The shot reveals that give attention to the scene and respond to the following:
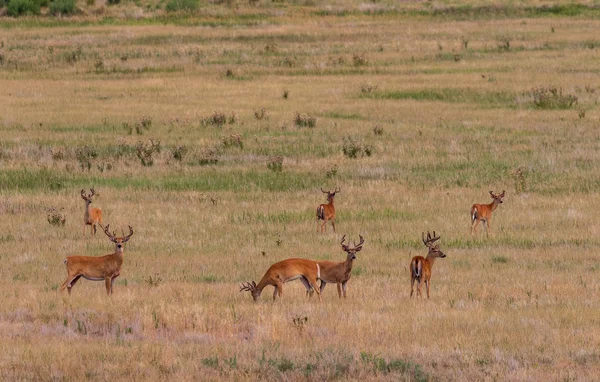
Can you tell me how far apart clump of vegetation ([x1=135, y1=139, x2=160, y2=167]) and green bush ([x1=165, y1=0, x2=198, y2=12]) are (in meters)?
49.8

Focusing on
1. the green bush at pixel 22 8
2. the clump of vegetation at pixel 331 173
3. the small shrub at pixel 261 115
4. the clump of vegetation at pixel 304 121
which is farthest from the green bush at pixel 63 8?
the clump of vegetation at pixel 331 173

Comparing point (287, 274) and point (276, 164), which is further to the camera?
point (276, 164)

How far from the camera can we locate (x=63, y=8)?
8262 cm

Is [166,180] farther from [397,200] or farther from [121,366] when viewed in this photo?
[121,366]

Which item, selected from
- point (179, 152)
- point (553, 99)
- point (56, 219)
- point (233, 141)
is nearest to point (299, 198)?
point (56, 219)

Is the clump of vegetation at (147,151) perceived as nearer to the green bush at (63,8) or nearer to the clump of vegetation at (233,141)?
the clump of vegetation at (233,141)

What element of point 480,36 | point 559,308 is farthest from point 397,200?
point 480,36

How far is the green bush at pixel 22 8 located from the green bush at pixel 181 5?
9.52m

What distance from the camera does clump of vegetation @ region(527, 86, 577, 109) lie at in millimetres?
40469

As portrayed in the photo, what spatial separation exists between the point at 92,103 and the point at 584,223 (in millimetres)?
24987

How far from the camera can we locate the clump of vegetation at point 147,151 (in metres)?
30.2

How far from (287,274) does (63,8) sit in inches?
2786

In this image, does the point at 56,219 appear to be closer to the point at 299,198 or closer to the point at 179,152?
the point at 299,198

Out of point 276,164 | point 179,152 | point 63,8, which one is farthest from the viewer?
point 63,8
